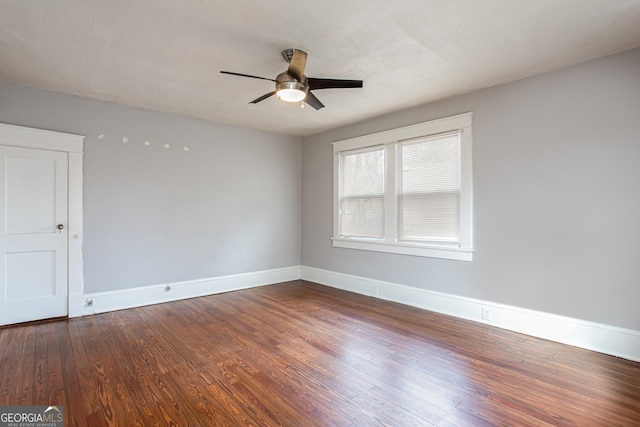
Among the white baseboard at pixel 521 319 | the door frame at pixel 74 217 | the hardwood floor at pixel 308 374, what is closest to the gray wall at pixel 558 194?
the white baseboard at pixel 521 319

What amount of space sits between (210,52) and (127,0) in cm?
76

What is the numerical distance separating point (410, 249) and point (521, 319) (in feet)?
4.92

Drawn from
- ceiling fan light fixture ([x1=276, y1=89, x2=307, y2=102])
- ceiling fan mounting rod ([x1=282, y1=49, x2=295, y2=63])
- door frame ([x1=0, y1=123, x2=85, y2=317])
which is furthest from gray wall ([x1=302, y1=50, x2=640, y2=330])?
door frame ([x1=0, y1=123, x2=85, y2=317])

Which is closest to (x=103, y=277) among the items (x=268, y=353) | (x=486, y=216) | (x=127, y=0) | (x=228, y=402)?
(x=268, y=353)

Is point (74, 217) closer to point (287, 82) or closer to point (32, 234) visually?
point (32, 234)

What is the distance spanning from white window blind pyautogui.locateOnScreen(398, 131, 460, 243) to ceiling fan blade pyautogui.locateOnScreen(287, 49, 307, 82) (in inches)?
86.3

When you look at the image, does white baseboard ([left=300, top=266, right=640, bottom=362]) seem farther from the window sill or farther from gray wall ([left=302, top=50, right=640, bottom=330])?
the window sill

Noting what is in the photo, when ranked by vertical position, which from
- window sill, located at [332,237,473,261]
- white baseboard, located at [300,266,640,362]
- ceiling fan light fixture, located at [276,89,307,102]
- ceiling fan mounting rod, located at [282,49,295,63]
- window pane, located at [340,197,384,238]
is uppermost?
ceiling fan mounting rod, located at [282,49,295,63]

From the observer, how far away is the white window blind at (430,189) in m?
3.96

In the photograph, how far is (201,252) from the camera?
4.95 meters

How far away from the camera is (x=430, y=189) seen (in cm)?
418

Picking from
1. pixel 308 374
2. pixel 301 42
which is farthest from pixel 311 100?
pixel 308 374

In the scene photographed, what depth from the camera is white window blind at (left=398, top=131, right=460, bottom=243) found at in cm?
396

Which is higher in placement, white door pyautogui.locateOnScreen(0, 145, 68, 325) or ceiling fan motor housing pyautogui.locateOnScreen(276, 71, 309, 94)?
ceiling fan motor housing pyautogui.locateOnScreen(276, 71, 309, 94)
